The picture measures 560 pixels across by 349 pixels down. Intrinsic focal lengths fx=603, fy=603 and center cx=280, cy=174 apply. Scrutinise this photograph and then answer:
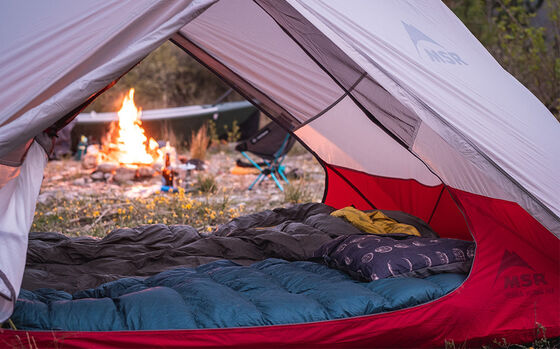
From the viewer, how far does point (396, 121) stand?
3449 millimetres

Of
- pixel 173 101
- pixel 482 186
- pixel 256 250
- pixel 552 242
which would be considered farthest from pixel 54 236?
pixel 173 101

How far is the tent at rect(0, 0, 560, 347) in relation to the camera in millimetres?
2199

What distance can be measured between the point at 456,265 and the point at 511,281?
244 mm

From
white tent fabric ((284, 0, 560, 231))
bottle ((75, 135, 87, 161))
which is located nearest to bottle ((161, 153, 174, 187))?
bottle ((75, 135, 87, 161))

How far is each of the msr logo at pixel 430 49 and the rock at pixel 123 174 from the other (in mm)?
4798

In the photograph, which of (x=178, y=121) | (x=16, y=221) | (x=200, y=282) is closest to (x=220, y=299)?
(x=200, y=282)

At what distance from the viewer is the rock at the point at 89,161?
7543mm

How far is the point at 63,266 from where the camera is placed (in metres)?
3.07

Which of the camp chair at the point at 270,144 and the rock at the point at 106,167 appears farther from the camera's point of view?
the rock at the point at 106,167

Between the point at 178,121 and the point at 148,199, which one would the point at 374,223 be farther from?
the point at 178,121

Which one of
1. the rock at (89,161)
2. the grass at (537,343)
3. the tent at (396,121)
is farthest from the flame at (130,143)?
the grass at (537,343)

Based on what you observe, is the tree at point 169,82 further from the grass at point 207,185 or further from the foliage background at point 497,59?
the grass at point 207,185

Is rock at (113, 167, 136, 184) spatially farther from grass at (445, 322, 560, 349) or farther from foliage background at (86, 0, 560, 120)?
grass at (445, 322, 560, 349)

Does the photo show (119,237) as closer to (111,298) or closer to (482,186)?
(111,298)
